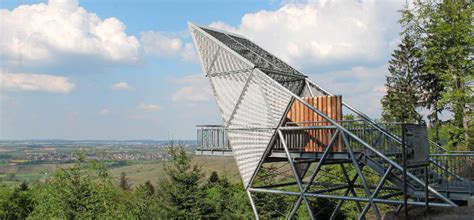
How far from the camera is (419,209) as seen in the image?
14.9m

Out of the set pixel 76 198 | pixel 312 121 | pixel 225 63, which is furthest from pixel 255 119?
pixel 76 198

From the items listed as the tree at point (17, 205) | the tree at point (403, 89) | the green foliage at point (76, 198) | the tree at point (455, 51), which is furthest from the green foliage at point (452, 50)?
the tree at point (17, 205)

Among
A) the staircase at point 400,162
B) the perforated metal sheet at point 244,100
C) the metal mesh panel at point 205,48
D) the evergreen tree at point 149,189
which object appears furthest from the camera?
the evergreen tree at point 149,189

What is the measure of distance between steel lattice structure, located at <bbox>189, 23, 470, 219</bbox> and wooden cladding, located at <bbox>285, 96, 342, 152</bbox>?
142 mm

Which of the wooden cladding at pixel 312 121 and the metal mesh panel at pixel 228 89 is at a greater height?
the metal mesh panel at pixel 228 89

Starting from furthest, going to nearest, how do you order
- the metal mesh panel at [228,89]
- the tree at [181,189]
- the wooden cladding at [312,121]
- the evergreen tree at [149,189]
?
the evergreen tree at [149,189]
the tree at [181,189]
the metal mesh panel at [228,89]
the wooden cladding at [312,121]

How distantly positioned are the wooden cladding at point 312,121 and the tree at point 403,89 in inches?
1134

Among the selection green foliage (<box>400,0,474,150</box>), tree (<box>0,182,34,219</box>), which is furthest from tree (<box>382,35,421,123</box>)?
tree (<box>0,182,34,219</box>)

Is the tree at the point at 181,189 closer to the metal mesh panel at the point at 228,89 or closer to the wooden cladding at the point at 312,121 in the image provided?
the metal mesh panel at the point at 228,89

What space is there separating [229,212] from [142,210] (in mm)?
6858

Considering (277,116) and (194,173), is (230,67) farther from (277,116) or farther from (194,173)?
(194,173)

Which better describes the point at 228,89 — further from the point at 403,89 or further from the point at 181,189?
the point at 403,89

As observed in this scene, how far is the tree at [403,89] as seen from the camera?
42.6 metres

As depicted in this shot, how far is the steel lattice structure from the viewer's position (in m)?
14.3
